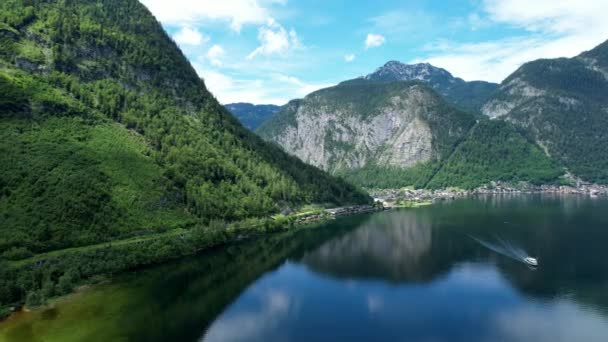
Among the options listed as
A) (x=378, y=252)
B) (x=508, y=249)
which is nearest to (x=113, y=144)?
(x=378, y=252)

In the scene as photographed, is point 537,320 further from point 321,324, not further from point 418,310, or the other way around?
point 321,324

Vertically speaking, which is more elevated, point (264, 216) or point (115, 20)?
point (115, 20)

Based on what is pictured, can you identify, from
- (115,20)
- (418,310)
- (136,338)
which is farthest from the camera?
(115,20)

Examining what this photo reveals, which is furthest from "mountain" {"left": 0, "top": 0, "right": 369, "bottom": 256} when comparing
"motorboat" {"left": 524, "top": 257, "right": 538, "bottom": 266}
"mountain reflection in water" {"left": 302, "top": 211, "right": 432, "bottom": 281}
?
"motorboat" {"left": 524, "top": 257, "right": 538, "bottom": 266}

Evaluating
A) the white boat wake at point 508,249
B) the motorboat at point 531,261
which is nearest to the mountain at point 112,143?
the white boat wake at point 508,249

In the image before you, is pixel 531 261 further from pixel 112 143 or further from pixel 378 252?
pixel 112 143

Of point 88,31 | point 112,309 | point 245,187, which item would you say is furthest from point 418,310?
→ point 88,31
